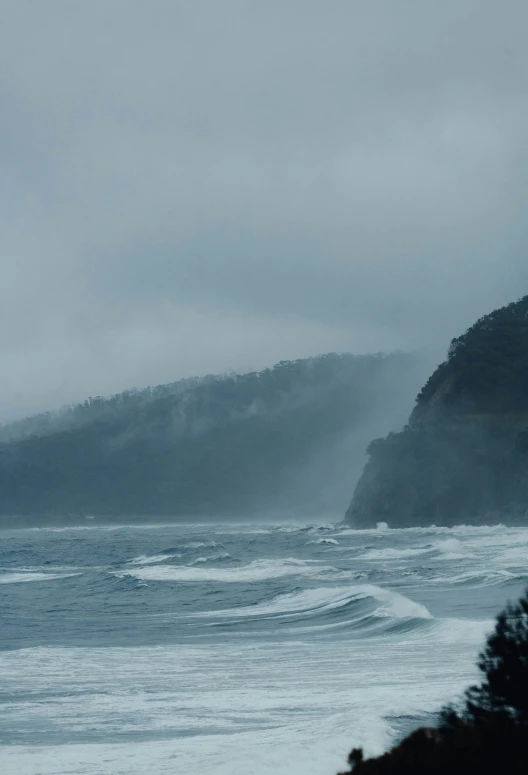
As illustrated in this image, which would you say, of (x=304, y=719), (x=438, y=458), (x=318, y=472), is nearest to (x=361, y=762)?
(x=304, y=719)

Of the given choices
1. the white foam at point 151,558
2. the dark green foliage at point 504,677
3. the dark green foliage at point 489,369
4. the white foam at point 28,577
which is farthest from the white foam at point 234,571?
the dark green foliage at point 489,369

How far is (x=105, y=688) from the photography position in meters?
15.3

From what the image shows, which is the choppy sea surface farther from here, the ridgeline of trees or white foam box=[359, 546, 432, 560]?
white foam box=[359, 546, 432, 560]

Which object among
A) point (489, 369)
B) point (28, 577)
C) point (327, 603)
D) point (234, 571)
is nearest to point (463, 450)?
point (489, 369)

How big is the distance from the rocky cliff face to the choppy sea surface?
38.8 metres

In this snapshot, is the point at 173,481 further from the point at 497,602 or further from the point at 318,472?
the point at 497,602

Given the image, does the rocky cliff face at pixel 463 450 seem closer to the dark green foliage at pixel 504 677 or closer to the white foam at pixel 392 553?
the white foam at pixel 392 553

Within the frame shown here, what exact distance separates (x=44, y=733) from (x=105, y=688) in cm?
280

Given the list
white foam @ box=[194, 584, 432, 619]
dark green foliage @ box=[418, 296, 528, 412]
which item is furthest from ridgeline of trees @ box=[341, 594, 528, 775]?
dark green foliage @ box=[418, 296, 528, 412]

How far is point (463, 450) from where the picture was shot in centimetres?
8144

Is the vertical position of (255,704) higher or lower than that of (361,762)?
lower

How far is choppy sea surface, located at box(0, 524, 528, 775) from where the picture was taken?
11.5 m

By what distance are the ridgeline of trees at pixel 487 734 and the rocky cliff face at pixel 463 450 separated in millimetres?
68146

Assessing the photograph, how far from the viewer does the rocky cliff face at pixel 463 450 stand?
78031mm
